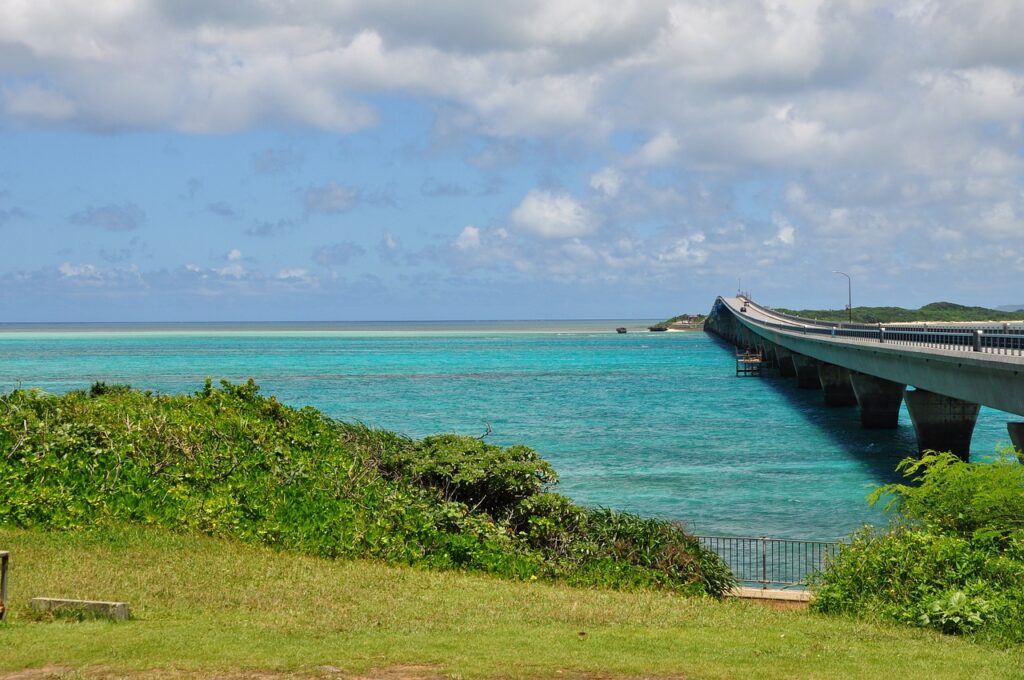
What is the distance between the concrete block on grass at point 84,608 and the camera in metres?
14.8

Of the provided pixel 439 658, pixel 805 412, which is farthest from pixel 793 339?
pixel 439 658

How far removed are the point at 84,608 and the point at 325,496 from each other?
9286mm

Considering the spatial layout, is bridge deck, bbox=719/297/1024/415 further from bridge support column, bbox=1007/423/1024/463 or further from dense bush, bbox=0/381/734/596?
dense bush, bbox=0/381/734/596

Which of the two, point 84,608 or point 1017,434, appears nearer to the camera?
point 84,608

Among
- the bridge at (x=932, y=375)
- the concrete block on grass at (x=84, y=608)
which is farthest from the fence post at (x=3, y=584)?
the bridge at (x=932, y=375)

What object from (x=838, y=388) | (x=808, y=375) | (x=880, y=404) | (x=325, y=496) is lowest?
(x=880, y=404)

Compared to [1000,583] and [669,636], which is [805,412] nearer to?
[1000,583]

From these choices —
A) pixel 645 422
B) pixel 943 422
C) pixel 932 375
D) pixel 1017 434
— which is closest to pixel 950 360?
pixel 932 375

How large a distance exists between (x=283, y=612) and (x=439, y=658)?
160 inches

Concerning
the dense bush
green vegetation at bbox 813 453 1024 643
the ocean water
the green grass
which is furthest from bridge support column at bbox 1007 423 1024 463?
the green grass

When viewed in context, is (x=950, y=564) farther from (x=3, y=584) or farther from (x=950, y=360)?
(x=950, y=360)

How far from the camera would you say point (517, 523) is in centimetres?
2502

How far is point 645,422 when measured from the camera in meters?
68.8

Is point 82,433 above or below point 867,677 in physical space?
above
